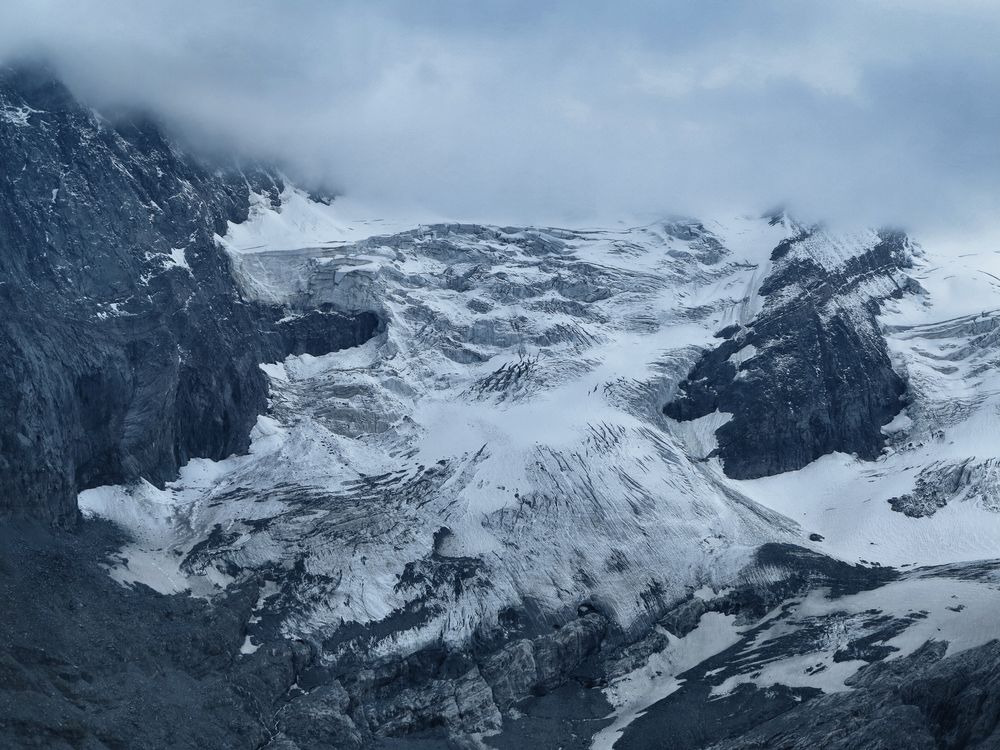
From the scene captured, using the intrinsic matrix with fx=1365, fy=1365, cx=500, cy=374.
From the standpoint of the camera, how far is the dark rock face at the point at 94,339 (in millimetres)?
160000

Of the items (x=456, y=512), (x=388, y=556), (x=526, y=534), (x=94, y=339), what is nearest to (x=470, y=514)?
(x=456, y=512)

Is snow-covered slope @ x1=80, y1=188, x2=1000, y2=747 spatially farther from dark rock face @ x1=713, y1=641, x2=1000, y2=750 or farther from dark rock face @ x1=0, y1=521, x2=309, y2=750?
dark rock face @ x1=713, y1=641, x2=1000, y2=750

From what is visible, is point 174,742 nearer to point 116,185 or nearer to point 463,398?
point 463,398

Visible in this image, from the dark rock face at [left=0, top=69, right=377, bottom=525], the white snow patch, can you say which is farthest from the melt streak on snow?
the dark rock face at [left=0, top=69, right=377, bottom=525]

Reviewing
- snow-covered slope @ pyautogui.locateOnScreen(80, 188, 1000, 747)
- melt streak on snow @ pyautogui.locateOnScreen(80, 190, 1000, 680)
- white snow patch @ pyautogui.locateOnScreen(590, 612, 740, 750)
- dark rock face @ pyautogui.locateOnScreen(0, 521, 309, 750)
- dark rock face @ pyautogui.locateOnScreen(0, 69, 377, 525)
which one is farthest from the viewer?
melt streak on snow @ pyautogui.locateOnScreen(80, 190, 1000, 680)

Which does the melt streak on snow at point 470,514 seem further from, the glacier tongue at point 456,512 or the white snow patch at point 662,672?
the white snow patch at point 662,672

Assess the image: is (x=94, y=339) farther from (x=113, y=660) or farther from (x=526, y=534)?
(x=526, y=534)

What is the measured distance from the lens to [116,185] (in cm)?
19800

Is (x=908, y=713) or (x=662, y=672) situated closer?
(x=908, y=713)

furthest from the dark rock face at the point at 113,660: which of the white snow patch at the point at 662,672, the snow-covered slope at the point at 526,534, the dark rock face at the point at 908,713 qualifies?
the dark rock face at the point at 908,713

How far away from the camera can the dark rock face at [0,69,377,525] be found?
160 meters

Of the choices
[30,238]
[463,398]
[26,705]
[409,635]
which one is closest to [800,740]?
[409,635]

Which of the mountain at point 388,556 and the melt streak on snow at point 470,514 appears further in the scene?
the melt streak on snow at point 470,514

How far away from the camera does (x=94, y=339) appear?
579 feet
